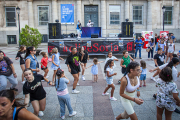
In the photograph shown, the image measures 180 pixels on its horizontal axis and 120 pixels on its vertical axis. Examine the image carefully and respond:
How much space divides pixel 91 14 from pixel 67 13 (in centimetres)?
380

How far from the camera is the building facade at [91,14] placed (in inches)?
1008

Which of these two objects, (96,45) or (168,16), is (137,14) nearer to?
(168,16)

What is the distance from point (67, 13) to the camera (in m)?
25.5

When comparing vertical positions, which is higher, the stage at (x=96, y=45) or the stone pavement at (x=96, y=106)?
the stage at (x=96, y=45)

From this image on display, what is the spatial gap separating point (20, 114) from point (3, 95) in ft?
1.25

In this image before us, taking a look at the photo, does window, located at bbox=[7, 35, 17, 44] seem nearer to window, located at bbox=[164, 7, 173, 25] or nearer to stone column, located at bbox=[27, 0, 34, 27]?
stone column, located at bbox=[27, 0, 34, 27]

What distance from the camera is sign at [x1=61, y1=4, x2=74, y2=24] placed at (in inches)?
1000

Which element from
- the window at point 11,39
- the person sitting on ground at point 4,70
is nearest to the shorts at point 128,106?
the person sitting on ground at point 4,70

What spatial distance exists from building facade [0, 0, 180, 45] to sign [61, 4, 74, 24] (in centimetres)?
52

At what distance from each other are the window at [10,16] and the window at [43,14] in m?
4.11

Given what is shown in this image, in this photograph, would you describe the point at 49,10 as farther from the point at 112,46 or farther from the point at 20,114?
the point at 20,114

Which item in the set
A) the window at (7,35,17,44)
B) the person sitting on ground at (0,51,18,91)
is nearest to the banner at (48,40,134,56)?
the person sitting on ground at (0,51,18,91)

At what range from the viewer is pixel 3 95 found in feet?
7.75

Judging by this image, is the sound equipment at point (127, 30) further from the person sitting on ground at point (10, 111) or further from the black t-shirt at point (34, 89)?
the person sitting on ground at point (10, 111)
